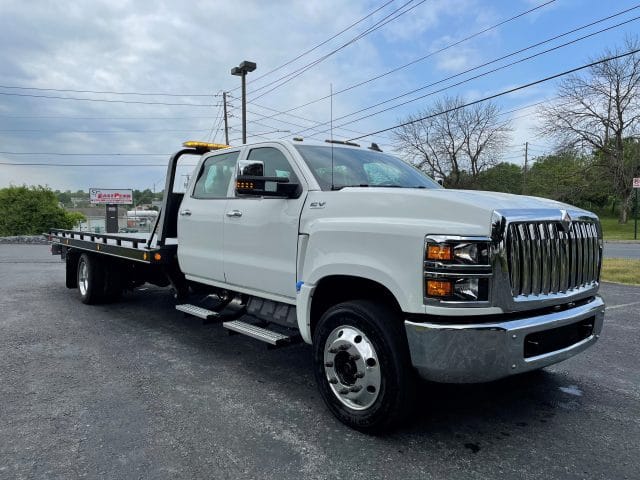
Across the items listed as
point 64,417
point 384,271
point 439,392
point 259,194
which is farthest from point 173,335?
point 384,271

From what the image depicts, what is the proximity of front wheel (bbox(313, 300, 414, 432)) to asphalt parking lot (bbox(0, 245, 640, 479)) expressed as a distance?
179 millimetres

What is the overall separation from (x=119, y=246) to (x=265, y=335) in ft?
10.8

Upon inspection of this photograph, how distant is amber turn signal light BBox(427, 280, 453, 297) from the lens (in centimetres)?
281

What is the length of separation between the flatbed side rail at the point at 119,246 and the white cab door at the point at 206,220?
0.30m

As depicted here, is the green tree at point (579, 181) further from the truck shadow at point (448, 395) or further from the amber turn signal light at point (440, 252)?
the amber turn signal light at point (440, 252)

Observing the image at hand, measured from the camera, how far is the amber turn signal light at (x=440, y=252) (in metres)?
2.81

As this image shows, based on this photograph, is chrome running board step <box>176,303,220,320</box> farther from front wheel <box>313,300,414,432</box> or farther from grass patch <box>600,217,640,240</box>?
grass patch <box>600,217,640,240</box>

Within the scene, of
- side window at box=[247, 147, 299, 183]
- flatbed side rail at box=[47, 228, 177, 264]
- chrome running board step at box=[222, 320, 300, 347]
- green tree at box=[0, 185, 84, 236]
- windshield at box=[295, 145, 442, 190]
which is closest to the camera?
chrome running board step at box=[222, 320, 300, 347]

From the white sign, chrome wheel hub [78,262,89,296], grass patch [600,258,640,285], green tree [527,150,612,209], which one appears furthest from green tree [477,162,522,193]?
chrome wheel hub [78,262,89,296]

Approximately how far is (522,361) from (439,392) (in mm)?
1358

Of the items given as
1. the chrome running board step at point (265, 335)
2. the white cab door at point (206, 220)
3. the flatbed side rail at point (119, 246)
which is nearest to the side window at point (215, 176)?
the white cab door at point (206, 220)

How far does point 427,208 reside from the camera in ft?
10.0

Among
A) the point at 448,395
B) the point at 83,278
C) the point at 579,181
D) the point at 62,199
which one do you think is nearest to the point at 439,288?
the point at 448,395

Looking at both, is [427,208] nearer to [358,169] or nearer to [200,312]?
[358,169]
